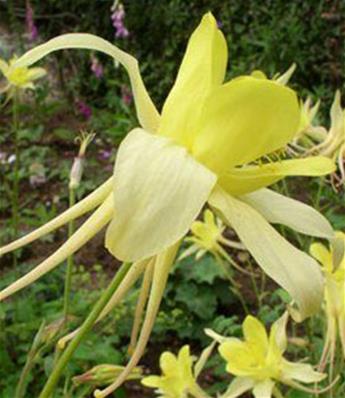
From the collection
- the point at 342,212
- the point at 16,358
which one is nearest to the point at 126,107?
the point at 342,212

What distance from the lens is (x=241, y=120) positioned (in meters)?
0.69

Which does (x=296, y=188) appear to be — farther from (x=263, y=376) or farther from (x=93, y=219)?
(x=93, y=219)

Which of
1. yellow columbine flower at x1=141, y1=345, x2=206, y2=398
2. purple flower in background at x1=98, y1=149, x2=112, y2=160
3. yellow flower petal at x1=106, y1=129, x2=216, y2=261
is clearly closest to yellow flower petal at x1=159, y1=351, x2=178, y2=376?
yellow columbine flower at x1=141, y1=345, x2=206, y2=398

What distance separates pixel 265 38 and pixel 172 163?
4.30 meters

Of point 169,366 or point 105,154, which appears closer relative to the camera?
point 169,366

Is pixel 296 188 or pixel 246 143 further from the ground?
pixel 246 143

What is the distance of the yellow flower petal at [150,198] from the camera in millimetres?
579

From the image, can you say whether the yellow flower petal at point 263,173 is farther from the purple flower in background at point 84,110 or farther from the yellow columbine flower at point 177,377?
the purple flower in background at point 84,110

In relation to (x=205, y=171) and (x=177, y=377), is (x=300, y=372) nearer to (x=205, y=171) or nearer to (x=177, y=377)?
(x=177, y=377)

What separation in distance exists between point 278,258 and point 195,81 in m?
0.16

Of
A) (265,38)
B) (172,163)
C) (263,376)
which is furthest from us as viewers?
(265,38)

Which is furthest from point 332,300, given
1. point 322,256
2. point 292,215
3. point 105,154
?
point 105,154

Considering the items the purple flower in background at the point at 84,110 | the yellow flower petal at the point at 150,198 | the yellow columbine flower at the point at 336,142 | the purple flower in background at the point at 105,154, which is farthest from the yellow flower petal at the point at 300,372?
the purple flower in background at the point at 84,110

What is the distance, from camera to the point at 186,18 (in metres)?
5.44
